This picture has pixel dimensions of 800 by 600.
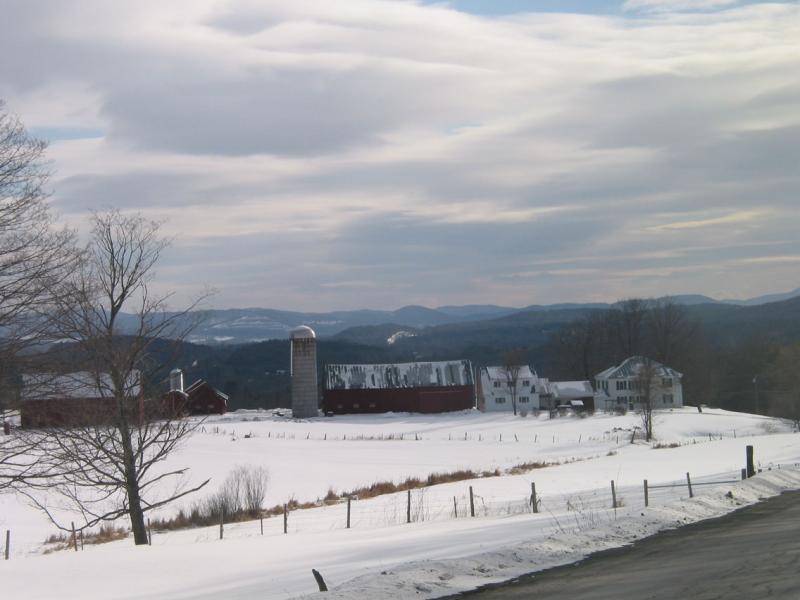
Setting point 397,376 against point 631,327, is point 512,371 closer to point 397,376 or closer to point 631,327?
point 397,376

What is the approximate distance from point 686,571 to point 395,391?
78352 millimetres

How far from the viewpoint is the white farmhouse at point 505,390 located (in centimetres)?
9450

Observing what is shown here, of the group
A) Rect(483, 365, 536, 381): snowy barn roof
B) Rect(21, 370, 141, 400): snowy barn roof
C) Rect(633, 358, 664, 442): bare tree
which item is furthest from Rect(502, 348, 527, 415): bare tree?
Rect(21, 370, 141, 400): snowy barn roof

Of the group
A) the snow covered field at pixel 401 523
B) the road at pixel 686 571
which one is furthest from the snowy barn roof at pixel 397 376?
the road at pixel 686 571

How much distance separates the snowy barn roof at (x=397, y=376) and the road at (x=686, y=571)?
243 feet

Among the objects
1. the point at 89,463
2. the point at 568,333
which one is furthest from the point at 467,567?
the point at 568,333

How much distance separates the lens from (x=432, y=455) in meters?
52.1

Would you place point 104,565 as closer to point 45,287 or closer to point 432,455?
point 45,287

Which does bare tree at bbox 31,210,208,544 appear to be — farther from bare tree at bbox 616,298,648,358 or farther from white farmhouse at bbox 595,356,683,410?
bare tree at bbox 616,298,648,358

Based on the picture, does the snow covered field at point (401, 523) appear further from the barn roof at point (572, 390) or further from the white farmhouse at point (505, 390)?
the barn roof at point (572, 390)

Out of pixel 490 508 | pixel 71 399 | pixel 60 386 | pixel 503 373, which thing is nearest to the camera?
pixel 60 386

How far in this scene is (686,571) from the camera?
1312 centimetres

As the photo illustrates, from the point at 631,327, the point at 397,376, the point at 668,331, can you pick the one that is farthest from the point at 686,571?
the point at 631,327

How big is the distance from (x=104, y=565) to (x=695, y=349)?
108 meters
